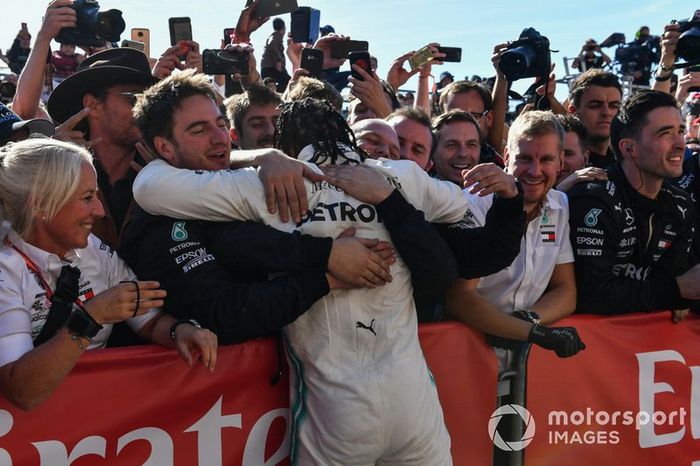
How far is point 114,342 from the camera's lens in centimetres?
284

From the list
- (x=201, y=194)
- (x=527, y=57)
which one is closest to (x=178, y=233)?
(x=201, y=194)

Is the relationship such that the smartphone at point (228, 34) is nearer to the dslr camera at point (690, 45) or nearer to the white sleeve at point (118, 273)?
the dslr camera at point (690, 45)

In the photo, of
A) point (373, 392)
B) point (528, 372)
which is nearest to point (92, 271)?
point (373, 392)

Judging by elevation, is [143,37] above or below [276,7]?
below

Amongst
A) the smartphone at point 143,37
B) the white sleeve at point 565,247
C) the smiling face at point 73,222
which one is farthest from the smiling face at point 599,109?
the smiling face at point 73,222

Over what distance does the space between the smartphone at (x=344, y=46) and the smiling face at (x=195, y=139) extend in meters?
2.84

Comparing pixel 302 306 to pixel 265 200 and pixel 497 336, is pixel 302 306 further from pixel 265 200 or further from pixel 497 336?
pixel 497 336

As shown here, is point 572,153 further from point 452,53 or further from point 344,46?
point 344,46

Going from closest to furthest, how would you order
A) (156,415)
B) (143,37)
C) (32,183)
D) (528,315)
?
(32,183) → (156,415) → (528,315) → (143,37)

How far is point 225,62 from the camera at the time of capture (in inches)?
192

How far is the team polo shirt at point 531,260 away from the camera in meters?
3.36

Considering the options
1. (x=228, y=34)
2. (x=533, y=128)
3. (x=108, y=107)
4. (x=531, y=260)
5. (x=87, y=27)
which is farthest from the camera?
(x=228, y=34)

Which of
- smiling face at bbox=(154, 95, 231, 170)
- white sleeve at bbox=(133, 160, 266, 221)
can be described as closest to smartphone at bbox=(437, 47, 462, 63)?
smiling face at bbox=(154, 95, 231, 170)

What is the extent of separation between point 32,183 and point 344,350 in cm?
120
